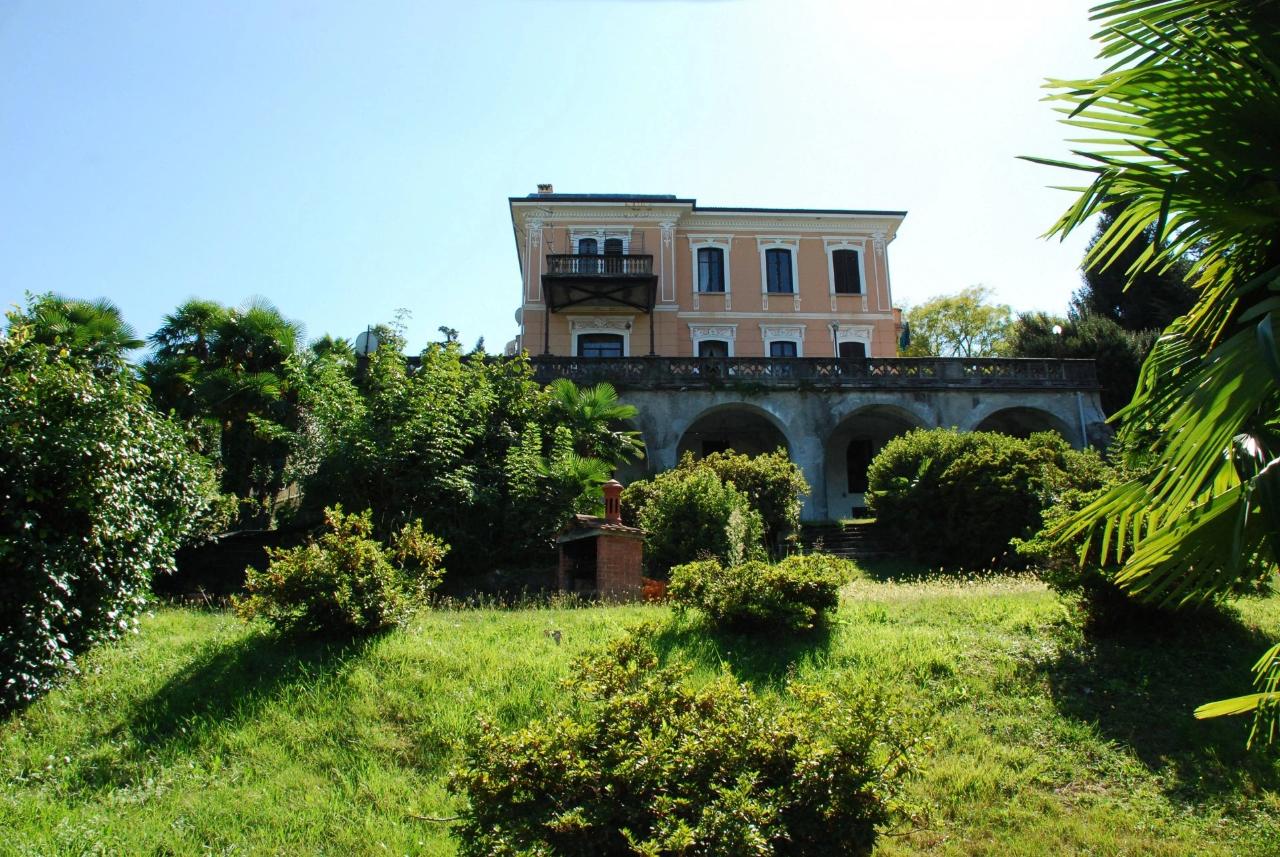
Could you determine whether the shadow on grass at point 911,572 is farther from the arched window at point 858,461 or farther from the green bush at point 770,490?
the arched window at point 858,461

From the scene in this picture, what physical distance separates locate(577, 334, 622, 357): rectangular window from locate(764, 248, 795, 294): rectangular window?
5.69 m

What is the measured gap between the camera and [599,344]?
2894cm

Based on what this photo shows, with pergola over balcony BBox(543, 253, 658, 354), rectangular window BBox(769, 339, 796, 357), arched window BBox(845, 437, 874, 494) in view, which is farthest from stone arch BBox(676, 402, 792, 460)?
rectangular window BBox(769, 339, 796, 357)

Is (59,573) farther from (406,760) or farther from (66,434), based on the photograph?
(406,760)

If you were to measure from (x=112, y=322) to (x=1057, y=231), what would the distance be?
59.1 feet

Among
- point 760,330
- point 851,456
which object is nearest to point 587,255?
point 760,330

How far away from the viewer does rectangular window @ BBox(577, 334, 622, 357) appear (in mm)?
28812

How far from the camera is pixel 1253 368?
6.28ft

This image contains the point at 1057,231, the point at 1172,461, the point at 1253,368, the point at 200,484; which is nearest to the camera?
the point at 1253,368

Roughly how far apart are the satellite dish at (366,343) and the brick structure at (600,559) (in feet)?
27.4

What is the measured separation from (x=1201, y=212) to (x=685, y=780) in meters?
2.93

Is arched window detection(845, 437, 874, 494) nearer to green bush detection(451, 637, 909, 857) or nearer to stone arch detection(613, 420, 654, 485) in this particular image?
stone arch detection(613, 420, 654, 485)

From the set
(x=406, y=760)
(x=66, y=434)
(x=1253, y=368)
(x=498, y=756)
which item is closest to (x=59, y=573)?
(x=66, y=434)

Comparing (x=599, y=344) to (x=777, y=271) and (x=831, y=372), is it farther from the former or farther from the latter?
(x=831, y=372)
